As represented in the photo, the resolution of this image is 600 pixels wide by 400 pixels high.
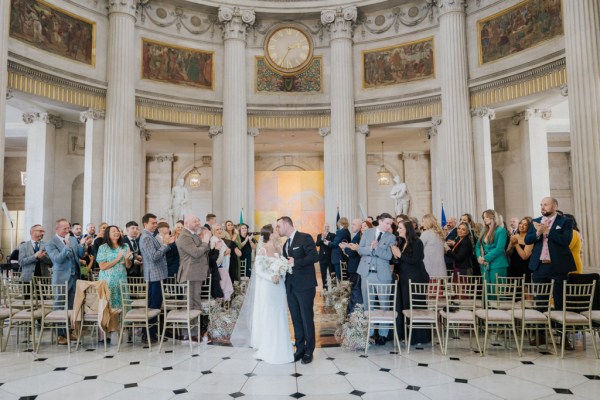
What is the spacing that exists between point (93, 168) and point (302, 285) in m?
8.97

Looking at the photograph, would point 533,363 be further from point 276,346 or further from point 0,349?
point 0,349

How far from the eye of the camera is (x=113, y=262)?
608 cm

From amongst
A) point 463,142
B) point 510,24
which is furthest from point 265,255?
point 510,24

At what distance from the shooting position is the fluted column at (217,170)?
546 inches

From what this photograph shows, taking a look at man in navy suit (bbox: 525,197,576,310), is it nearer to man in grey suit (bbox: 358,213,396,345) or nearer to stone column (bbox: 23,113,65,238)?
man in grey suit (bbox: 358,213,396,345)

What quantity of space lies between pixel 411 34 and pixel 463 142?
401cm

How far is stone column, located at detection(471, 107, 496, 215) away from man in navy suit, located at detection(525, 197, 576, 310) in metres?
6.66

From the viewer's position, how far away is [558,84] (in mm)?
10742

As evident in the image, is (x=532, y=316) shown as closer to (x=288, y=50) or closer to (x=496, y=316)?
(x=496, y=316)

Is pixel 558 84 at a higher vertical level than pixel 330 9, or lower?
lower

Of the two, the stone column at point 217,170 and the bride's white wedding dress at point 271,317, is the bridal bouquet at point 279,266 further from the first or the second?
the stone column at point 217,170

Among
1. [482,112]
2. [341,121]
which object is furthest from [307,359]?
[482,112]

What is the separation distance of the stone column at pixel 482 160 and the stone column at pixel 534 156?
1.66 m

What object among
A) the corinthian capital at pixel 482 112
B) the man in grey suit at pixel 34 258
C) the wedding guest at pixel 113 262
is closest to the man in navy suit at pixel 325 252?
the wedding guest at pixel 113 262
